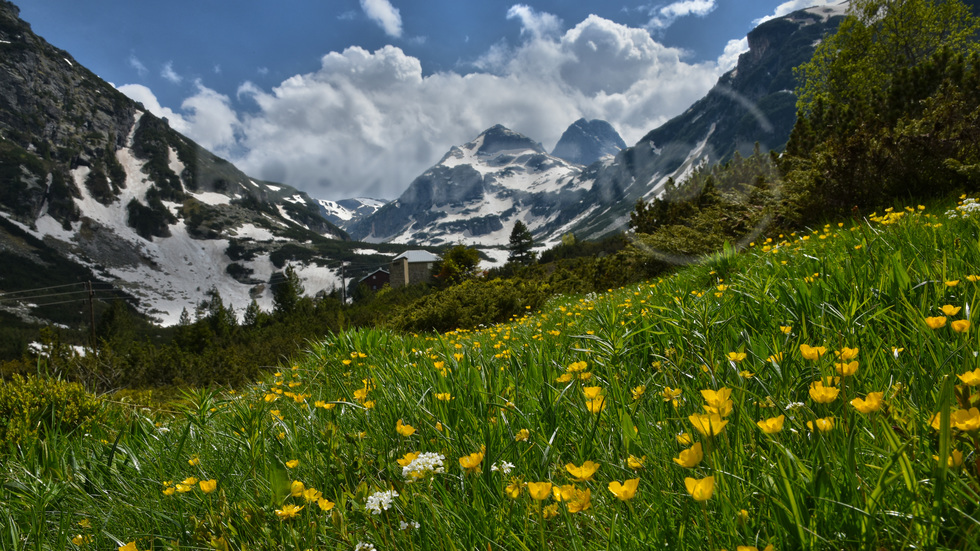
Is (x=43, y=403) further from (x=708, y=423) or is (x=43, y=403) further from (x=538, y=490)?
(x=708, y=423)

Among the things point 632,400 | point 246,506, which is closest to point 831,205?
point 632,400

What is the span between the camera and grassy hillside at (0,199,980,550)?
782 mm

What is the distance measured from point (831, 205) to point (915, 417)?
8.78m

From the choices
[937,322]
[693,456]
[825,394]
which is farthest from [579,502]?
[937,322]

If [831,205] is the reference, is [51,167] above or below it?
above

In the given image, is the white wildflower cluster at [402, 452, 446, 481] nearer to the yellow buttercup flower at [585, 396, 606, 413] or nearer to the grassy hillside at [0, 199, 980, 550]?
the grassy hillside at [0, 199, 980, 550]

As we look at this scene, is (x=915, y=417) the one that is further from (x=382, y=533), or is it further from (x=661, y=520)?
(x=382, y=533)

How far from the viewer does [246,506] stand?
1.25 metres

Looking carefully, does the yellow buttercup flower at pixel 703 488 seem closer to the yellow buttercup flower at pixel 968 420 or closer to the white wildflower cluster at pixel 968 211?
the yellow buttercup flower at pixel 968 420

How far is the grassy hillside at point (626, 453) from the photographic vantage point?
2.57 feet

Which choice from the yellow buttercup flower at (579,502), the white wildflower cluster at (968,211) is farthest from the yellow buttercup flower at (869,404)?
the white wildflower cluster at (968,211)

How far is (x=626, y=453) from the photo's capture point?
1.21 metres

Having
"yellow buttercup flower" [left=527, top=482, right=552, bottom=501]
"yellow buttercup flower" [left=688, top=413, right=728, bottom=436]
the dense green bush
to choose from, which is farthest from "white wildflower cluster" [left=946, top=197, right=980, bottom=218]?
the dense green bush

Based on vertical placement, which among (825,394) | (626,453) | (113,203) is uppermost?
(113,203)
